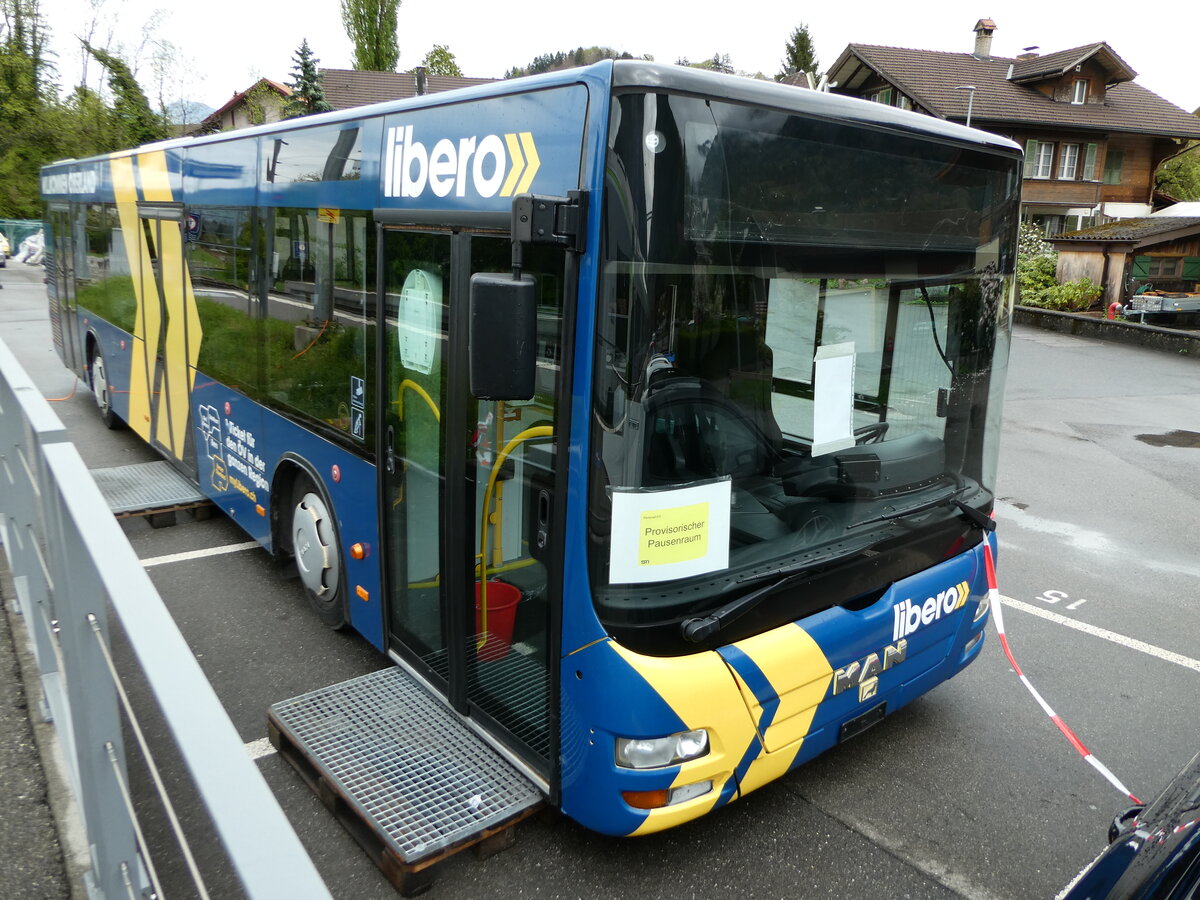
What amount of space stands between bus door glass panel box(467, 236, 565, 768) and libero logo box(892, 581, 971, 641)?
56.9 inches

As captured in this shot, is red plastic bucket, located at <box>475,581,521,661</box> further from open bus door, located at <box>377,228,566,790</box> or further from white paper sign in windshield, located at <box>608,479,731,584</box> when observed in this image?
white paper sign in windshield, located at <box>608,479,731,584</box>

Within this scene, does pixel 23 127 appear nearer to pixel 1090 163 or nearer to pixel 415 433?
pixel 415 433

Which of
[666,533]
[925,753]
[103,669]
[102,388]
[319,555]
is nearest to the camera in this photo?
[103,669]

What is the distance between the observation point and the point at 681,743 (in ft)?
10.2

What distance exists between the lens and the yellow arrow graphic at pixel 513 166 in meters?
3.21

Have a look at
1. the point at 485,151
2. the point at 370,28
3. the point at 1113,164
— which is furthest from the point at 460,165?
the point at 370,28

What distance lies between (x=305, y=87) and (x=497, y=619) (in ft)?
153

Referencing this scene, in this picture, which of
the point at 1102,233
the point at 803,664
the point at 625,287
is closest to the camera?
the point at 625,287

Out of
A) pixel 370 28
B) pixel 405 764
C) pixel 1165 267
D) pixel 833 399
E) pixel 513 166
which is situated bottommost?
pixel 405 764

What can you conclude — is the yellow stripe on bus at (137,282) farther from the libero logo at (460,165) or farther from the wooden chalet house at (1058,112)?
the wooden chalet house at (1058,112)

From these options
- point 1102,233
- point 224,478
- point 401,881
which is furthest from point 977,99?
point 401,881

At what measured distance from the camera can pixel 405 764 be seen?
12.1ft

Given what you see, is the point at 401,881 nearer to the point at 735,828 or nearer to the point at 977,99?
the point at 735,828

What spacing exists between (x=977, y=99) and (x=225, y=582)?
3906cm
